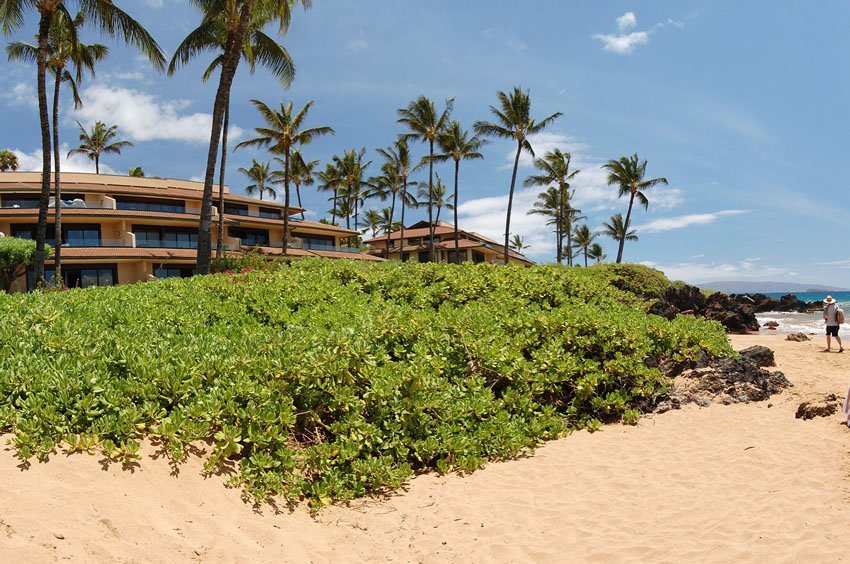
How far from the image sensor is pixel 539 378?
7.39m

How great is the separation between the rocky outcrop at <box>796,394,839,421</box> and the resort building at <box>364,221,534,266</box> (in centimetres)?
4489

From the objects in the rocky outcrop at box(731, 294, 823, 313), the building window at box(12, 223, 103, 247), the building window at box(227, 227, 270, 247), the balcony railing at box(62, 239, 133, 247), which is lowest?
the rocky outcrop at box(731, 294, 823, 313)

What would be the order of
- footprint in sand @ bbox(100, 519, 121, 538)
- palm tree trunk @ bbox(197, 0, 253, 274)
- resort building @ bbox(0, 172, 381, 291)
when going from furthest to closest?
resort building @ bbox(0, 172, 381, 291)
palm tree trunk @ bbox(197, 0, 253, 274)
footprint in sand @ bbox(100, 519, 121, 538)

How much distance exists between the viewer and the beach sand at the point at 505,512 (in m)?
3.38

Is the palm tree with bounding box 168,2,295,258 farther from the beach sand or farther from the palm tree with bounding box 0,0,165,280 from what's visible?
the beach sand

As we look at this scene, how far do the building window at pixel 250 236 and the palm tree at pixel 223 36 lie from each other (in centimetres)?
2019

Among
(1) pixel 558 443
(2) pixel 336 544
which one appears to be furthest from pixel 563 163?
(2) pixel 336 544

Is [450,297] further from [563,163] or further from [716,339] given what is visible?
[563,163]

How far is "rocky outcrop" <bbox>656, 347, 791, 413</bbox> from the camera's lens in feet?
26.8

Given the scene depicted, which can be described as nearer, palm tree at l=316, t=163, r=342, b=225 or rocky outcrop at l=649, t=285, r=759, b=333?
rocky outcrop at l=649, t=285, r=759, b=333

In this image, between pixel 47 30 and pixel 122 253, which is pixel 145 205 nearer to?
pixel 122 253

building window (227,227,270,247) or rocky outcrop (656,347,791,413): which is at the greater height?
building window (227,227,270,247)

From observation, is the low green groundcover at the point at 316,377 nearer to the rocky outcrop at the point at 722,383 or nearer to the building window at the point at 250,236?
the rocky outcrop at the point at 722,383

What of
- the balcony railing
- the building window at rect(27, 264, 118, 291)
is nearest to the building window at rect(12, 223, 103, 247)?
the balcony railing
